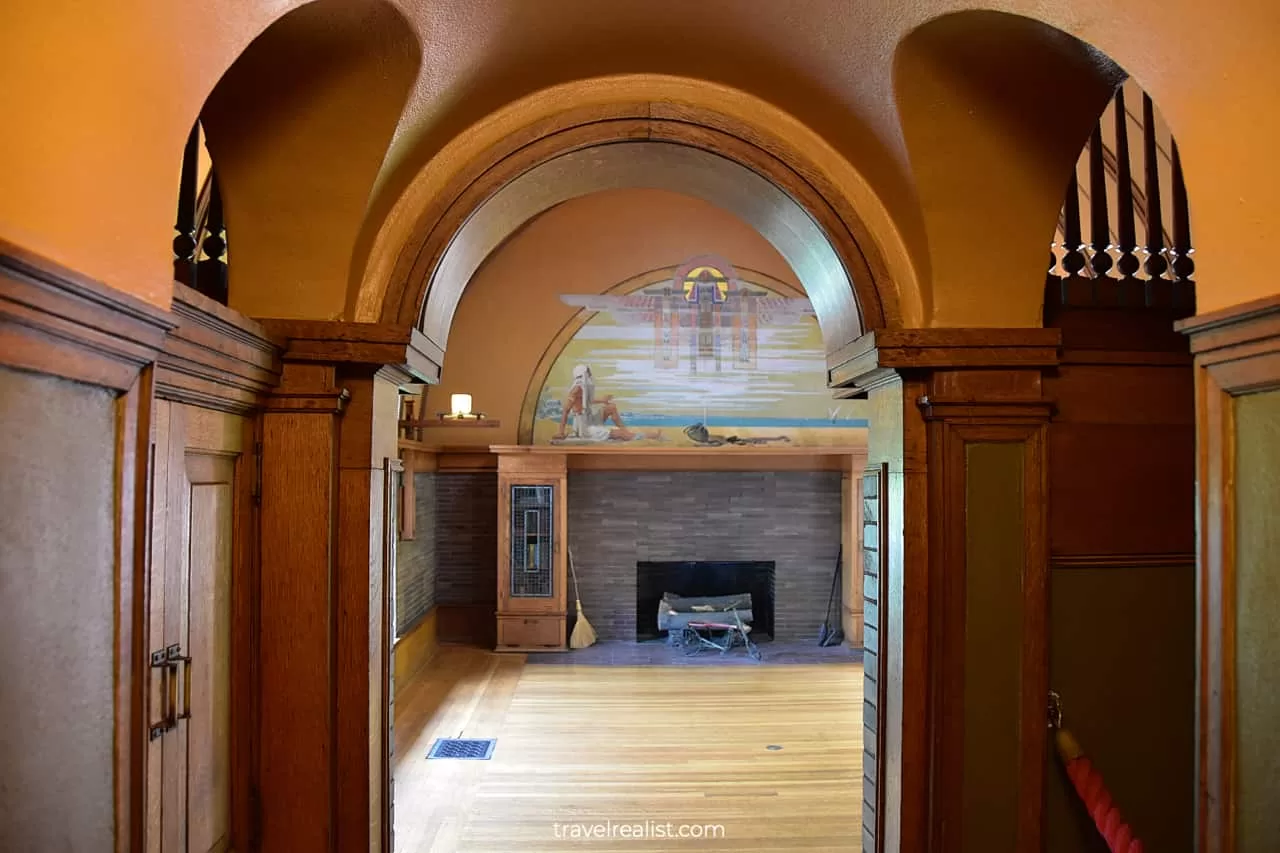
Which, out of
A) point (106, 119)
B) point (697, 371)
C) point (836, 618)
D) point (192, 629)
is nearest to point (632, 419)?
point (697, 371)

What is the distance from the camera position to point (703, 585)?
28.7ft

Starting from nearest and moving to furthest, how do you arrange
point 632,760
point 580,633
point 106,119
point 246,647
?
point 106,119
point 246,647
point 632,760
point 580,633

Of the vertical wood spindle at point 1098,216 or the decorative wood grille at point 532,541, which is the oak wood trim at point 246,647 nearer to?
the vertical wood spindle at point 1098,216

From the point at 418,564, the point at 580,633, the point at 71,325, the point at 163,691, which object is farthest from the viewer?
the point at 580,633

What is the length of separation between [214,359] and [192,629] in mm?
686

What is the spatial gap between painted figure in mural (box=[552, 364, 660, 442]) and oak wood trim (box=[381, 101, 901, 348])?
561cm

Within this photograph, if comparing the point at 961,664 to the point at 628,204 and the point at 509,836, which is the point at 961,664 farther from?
the point at 628,204

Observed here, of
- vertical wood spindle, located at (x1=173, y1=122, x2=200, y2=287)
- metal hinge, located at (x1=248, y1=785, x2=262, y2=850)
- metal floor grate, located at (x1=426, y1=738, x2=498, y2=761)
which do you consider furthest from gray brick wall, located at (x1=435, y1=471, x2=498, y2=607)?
metal hinge, located at (x1=248, y1=785, x2=262, y2=850)

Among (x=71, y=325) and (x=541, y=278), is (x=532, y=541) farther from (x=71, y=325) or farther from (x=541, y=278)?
(x=71, y=325)

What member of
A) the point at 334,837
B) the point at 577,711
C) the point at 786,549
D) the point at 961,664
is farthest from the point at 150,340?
the point at 786,549

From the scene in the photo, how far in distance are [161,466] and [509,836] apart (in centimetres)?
272

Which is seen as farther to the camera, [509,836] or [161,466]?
[509,836]

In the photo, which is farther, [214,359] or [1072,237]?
[1072,237]

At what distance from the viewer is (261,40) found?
230 cm
